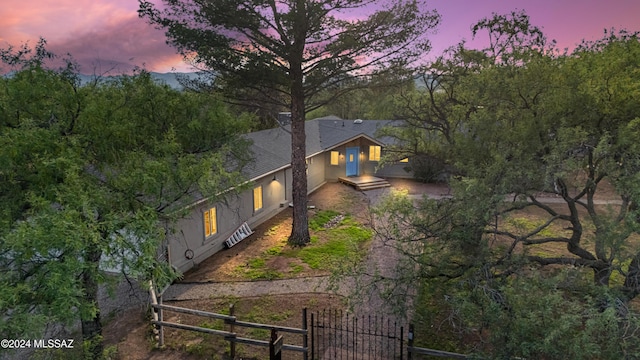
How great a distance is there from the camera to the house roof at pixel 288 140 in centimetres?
1688

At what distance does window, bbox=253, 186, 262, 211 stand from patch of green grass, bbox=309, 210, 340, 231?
2548mm

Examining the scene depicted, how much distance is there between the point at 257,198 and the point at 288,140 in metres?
7.65

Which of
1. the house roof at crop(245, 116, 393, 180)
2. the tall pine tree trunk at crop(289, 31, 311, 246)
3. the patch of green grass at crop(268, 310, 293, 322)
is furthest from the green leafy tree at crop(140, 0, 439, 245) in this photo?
the patch of green grass at crop(268, 310, 293, 322)

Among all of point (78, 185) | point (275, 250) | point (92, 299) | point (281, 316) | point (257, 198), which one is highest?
point (78, 185)

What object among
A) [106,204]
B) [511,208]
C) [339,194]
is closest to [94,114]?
[106,204]

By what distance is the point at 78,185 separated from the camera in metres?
5.62

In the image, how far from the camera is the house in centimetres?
1222

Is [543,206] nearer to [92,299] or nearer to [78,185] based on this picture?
[78,185]

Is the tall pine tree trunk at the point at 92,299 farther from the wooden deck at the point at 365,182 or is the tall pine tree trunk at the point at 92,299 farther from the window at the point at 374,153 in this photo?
the window at the point at 374,153

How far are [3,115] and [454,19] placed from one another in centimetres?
1340

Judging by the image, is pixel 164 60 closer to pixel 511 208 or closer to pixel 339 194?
pixel 511 208

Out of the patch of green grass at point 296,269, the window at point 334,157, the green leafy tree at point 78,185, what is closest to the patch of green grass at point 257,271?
the patch of green grass at point 296,269

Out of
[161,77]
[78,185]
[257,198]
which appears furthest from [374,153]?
[78,185]

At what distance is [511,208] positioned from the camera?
6887 mm
